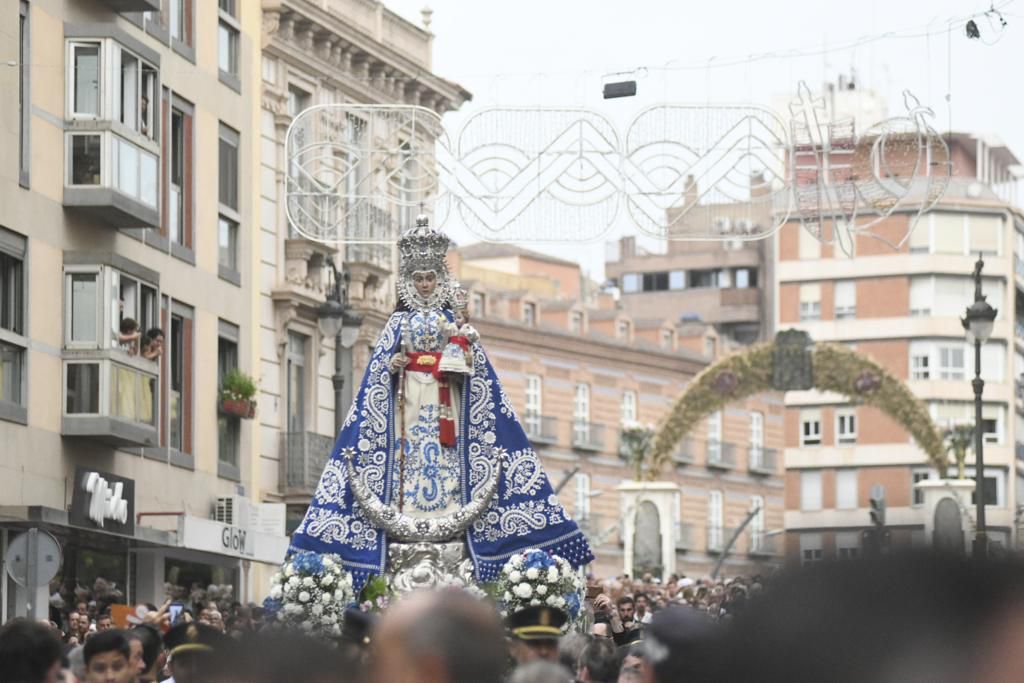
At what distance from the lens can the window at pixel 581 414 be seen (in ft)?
257

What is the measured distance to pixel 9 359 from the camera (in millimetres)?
25484

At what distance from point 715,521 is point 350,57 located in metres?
47.4

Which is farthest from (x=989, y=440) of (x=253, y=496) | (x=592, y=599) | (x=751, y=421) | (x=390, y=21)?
(x=592, y=599)

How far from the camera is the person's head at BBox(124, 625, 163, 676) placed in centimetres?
849

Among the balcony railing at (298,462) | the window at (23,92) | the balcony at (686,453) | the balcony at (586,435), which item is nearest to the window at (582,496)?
the balcony at (586,435)

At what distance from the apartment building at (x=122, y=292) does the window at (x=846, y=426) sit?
58753 millimetres

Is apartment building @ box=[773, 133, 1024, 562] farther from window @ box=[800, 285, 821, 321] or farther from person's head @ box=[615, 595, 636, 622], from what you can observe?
person's head @ box=[615, 595, 636, 622]

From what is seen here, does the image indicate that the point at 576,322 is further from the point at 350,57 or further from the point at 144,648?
the point at 144,648

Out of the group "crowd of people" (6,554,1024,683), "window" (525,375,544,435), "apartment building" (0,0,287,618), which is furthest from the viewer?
"window" (525,375,544,435)

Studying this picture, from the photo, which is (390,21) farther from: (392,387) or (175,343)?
(392,387)

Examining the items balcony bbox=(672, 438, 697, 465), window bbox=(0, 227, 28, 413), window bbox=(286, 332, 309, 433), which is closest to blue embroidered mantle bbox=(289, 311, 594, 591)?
window bbox=(0, 227, 28, 413)

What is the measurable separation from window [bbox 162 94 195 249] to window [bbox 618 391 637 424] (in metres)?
49.8

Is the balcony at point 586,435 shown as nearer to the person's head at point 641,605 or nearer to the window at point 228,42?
the window at point 228,42

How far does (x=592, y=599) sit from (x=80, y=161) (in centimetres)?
1283
